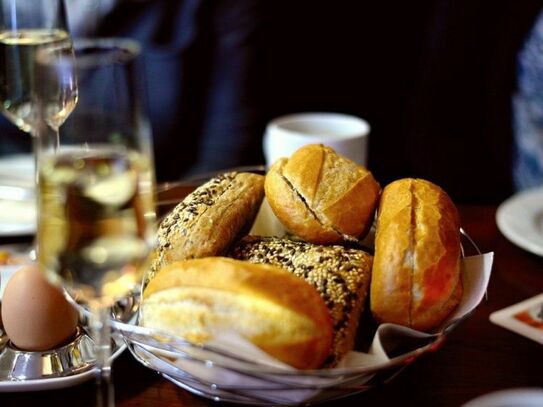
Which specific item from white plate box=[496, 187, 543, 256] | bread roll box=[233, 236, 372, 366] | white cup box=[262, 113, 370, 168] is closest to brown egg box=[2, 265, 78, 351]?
bread roll box=[233, 236, 372, 366]

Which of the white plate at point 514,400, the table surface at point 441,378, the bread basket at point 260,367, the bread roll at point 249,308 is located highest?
the bread roll at point 249,308

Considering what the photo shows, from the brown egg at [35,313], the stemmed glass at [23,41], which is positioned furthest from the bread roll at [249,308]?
the stemmed glass at [23,41]

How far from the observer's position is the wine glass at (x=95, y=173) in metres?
0.52

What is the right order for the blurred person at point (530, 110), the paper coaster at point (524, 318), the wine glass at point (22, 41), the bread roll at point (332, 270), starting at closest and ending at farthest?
the bread roll at point (332, 270), the paper coaster at point (524, 318), the wine glass at point (22, 41), the blurred person at point (530, 110)

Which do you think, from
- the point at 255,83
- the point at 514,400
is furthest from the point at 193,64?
the point at 514,400

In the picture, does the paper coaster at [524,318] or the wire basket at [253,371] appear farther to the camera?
the paper coaster at [524,318]

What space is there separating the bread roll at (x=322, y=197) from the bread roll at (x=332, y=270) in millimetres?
21

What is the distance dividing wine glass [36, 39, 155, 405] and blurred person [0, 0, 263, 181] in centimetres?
144

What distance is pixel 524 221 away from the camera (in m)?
1.06

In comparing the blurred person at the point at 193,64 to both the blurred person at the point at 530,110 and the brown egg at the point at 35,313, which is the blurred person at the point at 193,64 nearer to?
the blurred person at the point at 530,110

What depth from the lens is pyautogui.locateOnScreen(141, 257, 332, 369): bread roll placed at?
597mm

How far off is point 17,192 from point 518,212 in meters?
0.73

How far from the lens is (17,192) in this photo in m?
1.17

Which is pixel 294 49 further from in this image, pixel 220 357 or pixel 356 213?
pixel 220 357
